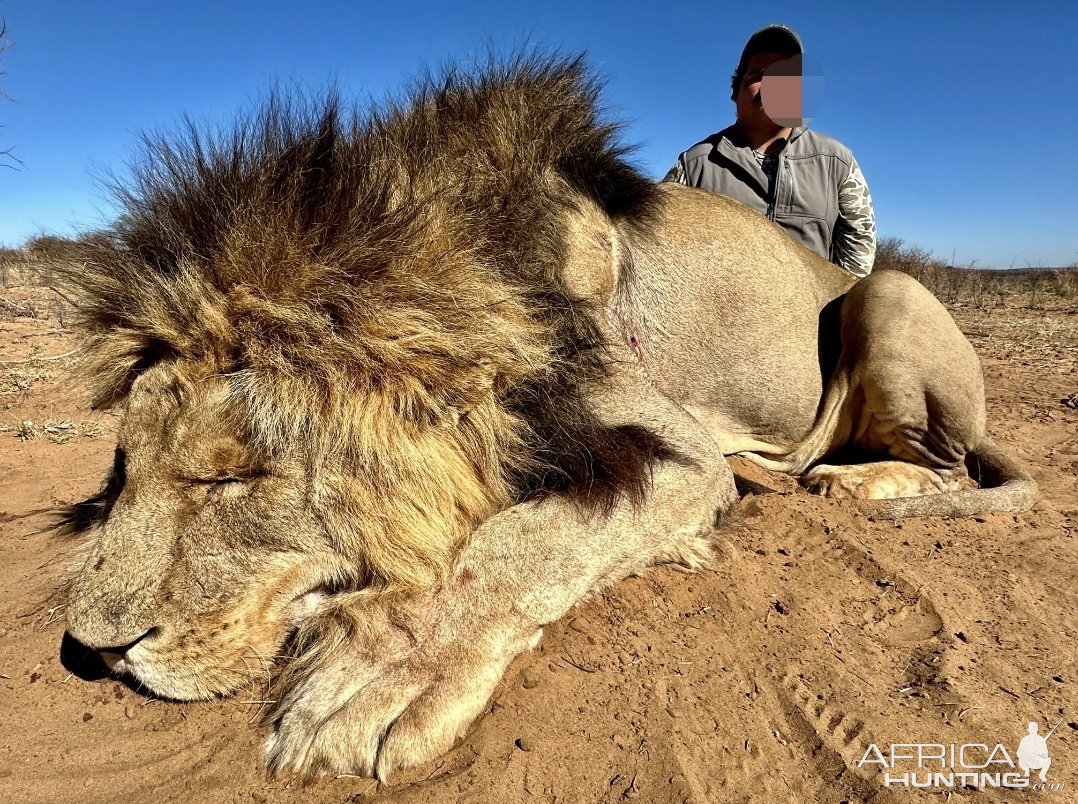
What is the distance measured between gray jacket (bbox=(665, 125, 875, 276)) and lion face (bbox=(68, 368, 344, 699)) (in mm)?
3925

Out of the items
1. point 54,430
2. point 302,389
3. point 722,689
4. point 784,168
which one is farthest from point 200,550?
point 784,168

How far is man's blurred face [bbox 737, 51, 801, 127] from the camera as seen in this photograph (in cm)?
480

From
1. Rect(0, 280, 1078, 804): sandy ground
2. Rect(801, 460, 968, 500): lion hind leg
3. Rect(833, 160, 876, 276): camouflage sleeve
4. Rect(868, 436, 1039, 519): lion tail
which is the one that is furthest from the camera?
Rect(833, 160, 876, 276): camouflage sleeve

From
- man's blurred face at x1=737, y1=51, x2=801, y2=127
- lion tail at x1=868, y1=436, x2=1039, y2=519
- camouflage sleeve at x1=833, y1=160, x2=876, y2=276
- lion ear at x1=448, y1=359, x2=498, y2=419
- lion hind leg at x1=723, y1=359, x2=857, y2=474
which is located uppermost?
man's blurred face at x1=737, y1=51, x2=801, y2=127

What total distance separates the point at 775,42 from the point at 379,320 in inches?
185

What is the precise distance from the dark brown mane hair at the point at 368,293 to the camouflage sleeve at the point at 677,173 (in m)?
2.94

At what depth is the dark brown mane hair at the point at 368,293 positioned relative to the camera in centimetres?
200

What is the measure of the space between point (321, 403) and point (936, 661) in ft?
6.90

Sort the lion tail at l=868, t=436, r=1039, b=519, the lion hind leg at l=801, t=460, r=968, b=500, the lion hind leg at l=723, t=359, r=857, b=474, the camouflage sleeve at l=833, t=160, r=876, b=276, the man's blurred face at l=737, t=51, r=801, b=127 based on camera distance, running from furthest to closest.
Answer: the camouflage sleeve at l=833, t=160, r=876, b=276 < the man's blurred face at l=737, t=51, r=801, b=127 < the lion hind leg at l=723, t=359, r=857, b=474 < the lion hind leg at l=801, t=460, r=968, b=500 < the lion tail at l=868, t=436, r=1039, b=519

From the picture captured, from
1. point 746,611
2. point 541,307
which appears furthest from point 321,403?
point 746,611

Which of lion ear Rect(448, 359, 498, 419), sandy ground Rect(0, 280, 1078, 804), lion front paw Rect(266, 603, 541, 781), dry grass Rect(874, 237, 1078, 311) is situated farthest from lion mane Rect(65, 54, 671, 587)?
dry grass Rect(874, 237, 1078, 311)

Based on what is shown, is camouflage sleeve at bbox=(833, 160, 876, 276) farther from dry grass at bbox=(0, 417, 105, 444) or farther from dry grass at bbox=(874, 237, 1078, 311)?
dry grass at bbox=(874, 237, 1078, 311)

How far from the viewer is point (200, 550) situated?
6.33 ft

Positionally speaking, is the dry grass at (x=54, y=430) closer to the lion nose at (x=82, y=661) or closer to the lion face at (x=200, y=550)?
the lion nose at (x=82, y=661)
